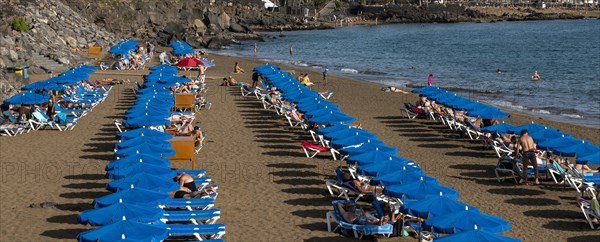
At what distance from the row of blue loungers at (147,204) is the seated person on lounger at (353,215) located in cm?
211

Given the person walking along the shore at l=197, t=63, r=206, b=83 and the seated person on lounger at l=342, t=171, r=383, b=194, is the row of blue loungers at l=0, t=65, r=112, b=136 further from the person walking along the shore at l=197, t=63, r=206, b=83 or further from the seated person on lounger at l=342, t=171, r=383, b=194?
the seated person on lounger at l=342, t=171, r=383, b=194

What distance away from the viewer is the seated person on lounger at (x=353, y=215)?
44.8 feet

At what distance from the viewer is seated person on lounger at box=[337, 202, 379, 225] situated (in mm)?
13645

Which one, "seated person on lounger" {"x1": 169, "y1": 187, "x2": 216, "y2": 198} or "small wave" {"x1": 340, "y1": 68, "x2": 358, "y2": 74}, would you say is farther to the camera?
"small wave" {"x1": 340, "y1": 68, "x2": 358, "y2": 74}

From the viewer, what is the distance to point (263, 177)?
59.5 ft

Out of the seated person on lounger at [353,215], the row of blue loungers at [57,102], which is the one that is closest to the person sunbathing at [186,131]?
the row of blue loungers at [57,102]

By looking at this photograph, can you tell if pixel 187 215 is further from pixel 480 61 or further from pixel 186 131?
pixel 480 61

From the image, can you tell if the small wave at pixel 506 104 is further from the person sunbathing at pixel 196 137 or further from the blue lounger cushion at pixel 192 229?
the blue lounger cushion at pixel 192 229

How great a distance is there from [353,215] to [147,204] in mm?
3466

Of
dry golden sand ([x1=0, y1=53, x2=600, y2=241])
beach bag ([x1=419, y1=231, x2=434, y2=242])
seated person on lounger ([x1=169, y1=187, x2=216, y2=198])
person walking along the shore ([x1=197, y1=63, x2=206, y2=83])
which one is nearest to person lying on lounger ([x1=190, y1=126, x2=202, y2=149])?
dry golden sand ([x1=0, y1=53, x2=600, y2=241])

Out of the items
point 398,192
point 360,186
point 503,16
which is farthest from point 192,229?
point 503,16

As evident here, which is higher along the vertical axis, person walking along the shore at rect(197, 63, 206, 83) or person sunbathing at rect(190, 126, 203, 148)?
person sunbathing at rect(190, 126, 203, 148)

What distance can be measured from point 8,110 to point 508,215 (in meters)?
15.4

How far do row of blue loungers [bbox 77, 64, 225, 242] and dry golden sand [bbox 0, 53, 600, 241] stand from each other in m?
0.79
